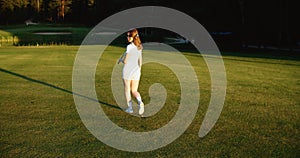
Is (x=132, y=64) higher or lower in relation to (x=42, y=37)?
higher

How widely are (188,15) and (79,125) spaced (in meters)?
43.0

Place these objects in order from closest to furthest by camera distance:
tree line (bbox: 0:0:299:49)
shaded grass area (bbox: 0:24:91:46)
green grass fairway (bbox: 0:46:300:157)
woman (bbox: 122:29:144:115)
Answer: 1. green grass fairway (bbox: 0:46:300:157)
2. woman (bbox: 122:29:144:115)
3. tree line (bbox: 0:0:299:49)
4. shaded grass area (bbox: 0:24:91:46)

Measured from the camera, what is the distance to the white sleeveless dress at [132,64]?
739 centimetres

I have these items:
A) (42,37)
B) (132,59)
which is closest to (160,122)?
(132,59)

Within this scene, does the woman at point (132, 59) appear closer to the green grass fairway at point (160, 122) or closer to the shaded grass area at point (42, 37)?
the green grass fairway at point (160, 122)

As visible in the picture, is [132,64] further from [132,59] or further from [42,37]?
[42,37]

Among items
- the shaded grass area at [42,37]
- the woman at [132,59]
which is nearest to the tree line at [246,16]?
the shaded grass area at [42,37]

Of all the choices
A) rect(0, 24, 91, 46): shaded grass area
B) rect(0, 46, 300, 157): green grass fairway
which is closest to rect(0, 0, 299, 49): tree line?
rect(0, 24, 91, 46): shaded grass area

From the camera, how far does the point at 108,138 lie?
605 cm

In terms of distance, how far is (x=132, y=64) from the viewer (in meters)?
7.49

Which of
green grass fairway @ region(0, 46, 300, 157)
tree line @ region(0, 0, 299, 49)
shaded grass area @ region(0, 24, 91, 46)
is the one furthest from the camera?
shaded grass area @ region(0, 24, 91, 46)

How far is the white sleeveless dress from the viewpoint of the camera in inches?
291

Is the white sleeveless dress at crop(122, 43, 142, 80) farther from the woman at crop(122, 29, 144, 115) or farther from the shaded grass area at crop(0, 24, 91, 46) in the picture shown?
the shaded grass area at crop(0, 24, 91, 46)

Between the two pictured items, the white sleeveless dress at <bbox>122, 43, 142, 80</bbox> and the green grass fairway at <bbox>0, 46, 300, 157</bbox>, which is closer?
the green grass fairway at <bbox>0, 46, 300, 157</bbox>
